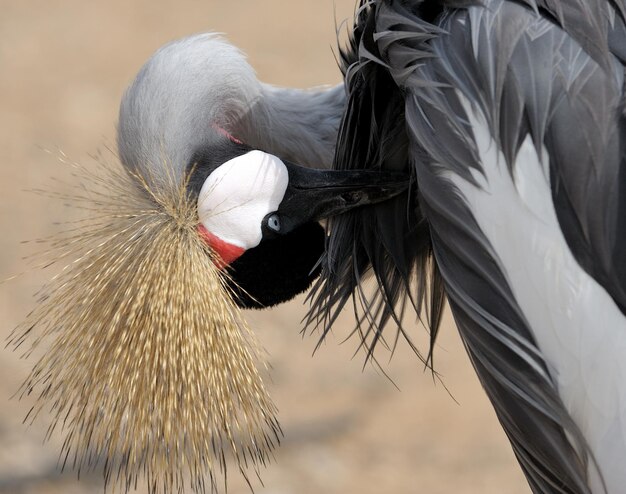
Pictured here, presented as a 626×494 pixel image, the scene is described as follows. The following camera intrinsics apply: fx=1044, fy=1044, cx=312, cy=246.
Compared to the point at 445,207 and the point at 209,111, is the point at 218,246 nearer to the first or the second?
the point at 209,111

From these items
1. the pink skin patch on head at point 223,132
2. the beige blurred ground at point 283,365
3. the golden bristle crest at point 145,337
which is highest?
the pink skin patch on head at point 223,132

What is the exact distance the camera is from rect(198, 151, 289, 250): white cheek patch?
53.3 inches

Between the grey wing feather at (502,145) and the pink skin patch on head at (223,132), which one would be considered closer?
the grey wing feather at (502,145)

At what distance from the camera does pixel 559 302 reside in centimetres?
114

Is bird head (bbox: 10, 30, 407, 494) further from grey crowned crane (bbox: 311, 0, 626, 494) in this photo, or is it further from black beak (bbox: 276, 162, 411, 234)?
grey crowned crane (bbox: 311, 0, 626, 494)

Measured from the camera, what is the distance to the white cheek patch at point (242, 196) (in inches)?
53.3

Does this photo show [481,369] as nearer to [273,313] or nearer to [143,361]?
[143,361]

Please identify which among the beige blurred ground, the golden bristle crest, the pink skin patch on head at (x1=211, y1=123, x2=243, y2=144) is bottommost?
the beige blurred ground

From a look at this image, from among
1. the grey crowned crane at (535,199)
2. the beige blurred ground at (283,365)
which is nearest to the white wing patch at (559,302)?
the grey crowned crane at (535,199)

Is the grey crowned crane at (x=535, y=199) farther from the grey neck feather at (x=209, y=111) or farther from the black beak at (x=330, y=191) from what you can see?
the grey neck feather at (x=209, y=111)

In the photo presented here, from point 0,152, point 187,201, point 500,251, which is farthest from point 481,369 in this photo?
point 0,152

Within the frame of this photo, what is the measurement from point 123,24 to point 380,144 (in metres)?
2.91

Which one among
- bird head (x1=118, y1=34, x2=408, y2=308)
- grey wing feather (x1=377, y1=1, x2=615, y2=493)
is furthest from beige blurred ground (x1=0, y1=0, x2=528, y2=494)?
grey wing feather (x1=377, y1=1, x2=615, y2=493)

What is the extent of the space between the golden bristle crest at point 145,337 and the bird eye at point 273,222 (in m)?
0.10
